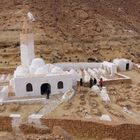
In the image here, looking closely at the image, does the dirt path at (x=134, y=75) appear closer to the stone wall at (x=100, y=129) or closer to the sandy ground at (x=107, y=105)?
the sandy ground at (x=107, y=105)

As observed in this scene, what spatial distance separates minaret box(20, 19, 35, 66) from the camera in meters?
25.9

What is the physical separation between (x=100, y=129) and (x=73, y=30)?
3321 centimetres

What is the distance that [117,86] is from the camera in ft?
83.5

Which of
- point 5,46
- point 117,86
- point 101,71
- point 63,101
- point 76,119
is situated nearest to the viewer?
point 76,119

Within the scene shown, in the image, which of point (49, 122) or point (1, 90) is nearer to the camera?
point (49, 122)

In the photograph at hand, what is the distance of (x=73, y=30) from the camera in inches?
1880

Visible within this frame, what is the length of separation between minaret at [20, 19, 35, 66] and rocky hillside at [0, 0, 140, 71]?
8023mm

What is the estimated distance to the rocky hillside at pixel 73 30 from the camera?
130 feet

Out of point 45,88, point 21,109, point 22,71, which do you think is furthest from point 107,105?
point 22,71

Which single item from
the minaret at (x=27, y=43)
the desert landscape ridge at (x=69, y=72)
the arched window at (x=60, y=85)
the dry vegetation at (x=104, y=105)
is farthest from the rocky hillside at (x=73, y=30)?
the dry vegetation at (x=104, y=105)

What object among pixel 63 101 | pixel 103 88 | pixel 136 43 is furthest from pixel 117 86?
pixel 136 43

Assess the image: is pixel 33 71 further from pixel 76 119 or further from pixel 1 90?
pixel 76 119

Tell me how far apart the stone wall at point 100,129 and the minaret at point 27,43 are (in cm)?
1112

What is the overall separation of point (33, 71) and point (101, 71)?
7.45m
